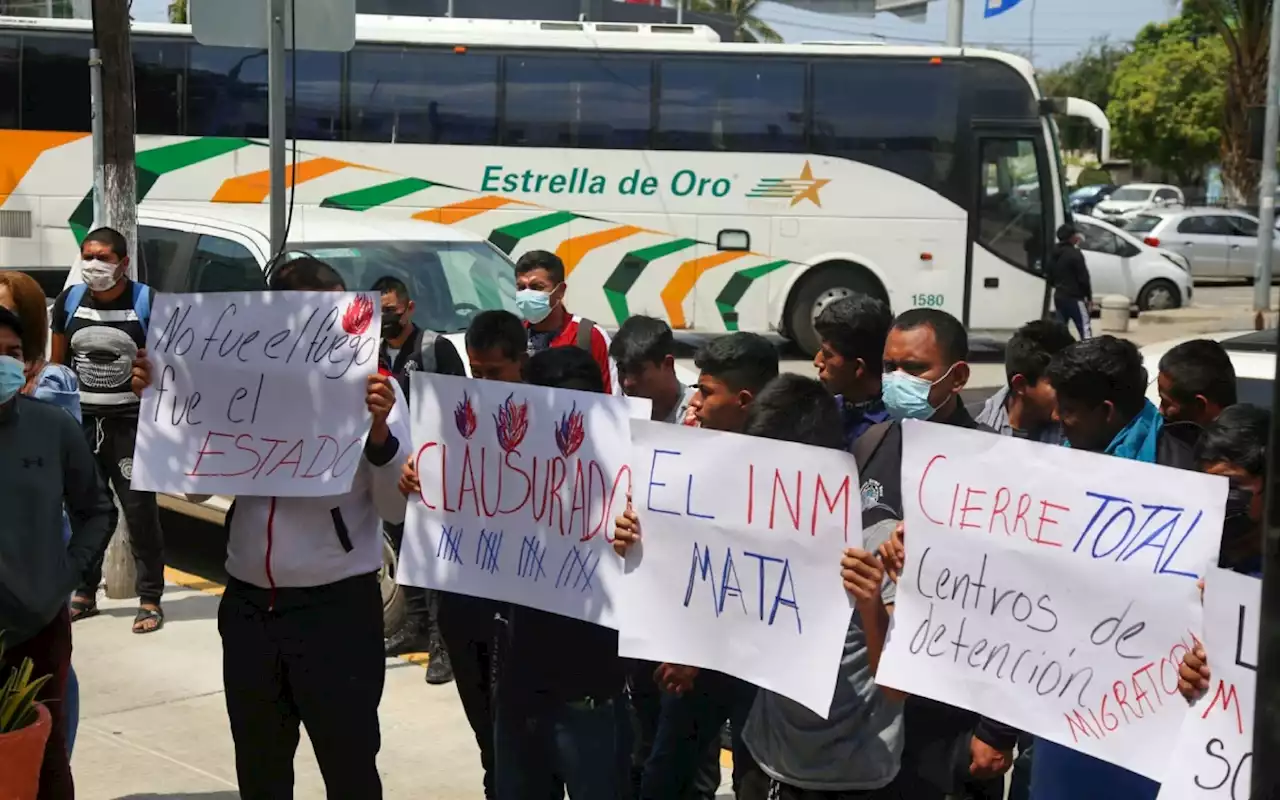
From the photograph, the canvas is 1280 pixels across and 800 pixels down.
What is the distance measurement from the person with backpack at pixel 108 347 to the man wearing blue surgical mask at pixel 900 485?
349cm

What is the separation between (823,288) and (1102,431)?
13.6 meters

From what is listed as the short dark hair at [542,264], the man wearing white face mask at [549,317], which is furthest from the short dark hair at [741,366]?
the short dark hair at [542,264]

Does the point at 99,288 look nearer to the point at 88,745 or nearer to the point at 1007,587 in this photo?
the point at 88,745

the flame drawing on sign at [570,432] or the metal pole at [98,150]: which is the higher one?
the metal pole at [98,150]

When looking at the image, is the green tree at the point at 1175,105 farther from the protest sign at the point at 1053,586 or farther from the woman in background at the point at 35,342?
the protest sign at the point at 1053,586

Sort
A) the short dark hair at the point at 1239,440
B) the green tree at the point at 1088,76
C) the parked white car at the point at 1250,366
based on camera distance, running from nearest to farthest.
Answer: the short dark hair at the point at 1239,440, the parked white car at the point at 1250,366, the green tree at the point at 1088,76

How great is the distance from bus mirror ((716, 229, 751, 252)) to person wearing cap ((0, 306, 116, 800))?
13.3 metres

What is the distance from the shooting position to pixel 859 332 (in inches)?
163

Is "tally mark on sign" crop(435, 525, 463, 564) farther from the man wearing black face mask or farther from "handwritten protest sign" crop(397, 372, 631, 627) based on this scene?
the man wearing black face mask

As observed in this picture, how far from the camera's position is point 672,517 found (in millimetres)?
3893

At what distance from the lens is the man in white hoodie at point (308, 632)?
4.02 meters

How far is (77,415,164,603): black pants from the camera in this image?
675 centimetres

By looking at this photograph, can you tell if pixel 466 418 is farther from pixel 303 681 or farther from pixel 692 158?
pixel 692 158

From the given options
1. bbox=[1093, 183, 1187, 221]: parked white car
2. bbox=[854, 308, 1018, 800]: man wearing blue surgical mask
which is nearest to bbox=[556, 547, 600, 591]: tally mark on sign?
bbox=[854, 308, 1018, 800]: man wearing blue surgical mask
